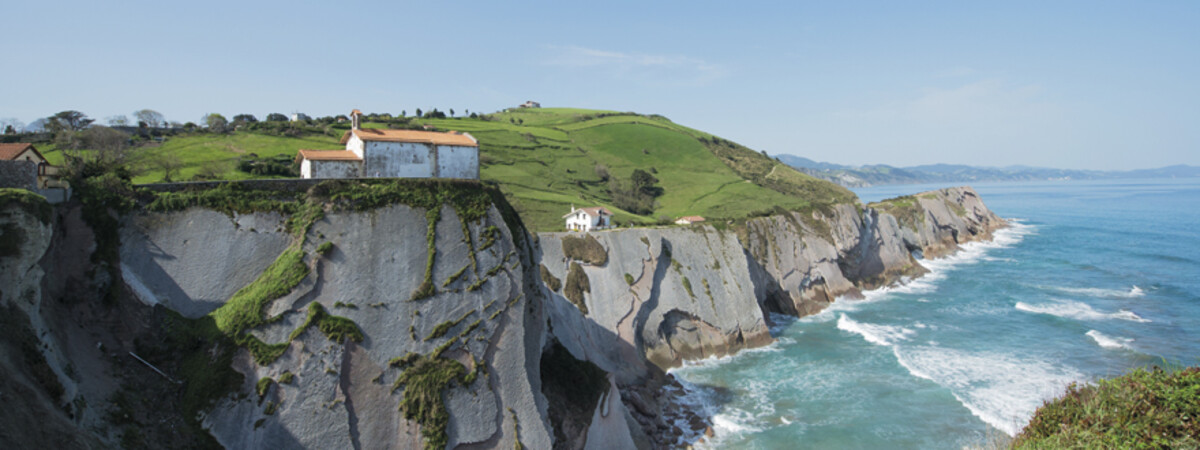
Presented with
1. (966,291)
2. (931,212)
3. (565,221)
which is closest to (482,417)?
(565,221)

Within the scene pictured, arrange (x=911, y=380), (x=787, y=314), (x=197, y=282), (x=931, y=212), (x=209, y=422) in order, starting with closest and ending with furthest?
(x=209, y=422), (x=197, y=282), (x=911, y=380), (x=787, y=314), (x=931, y=212)

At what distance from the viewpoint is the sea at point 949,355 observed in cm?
2633

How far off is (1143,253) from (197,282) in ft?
305

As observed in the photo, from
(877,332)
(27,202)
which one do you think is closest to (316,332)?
(27,202)

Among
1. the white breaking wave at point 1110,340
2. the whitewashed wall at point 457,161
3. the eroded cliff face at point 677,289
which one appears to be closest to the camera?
the whitewashed wall at point 457,161

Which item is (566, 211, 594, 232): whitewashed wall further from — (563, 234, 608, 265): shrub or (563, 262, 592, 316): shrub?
(563, 262, 592, 316): shrub

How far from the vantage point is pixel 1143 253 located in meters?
67.4

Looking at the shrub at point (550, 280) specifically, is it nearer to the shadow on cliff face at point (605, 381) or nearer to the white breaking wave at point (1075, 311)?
the shadow on cliff face at point (605, 381)

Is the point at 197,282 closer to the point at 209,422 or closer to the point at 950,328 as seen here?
the point at 209,422

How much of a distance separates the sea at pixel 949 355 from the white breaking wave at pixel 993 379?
0.09 m

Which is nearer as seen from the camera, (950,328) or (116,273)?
(116,273)

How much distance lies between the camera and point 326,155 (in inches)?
948

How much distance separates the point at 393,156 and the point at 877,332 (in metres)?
34.9

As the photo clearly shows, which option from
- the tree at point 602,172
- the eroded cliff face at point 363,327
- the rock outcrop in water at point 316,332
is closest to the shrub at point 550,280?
the rock outcrop in water at point 316,332
